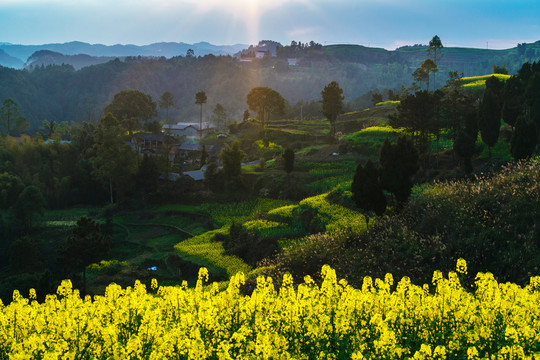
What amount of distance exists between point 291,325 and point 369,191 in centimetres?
1722

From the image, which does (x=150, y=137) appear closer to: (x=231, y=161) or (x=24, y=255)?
(x=231, y=161)

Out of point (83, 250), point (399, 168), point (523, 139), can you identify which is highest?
point (523, 139)

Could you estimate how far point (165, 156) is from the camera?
199ft

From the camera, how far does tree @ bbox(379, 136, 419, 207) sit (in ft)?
89.0

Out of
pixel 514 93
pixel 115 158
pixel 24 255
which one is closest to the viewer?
pixel 24 255

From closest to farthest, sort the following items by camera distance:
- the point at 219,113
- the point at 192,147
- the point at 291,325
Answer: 1. the point at 291,325
2. the point at 192,147
3. the point at 219,113

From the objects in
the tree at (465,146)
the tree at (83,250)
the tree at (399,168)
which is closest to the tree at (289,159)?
the tree at (465,146)

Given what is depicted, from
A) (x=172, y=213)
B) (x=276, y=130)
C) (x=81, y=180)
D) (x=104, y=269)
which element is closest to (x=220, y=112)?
(x=276, y=130)

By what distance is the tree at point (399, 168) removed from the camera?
27141 millimetres

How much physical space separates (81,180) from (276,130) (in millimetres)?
32072

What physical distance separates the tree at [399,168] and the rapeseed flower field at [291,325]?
1362 centimetres

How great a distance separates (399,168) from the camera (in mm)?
27109

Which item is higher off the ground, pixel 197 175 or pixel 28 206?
pixel 197 175

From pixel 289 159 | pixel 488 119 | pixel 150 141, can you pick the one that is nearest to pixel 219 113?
pixel 150 141
